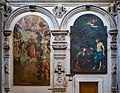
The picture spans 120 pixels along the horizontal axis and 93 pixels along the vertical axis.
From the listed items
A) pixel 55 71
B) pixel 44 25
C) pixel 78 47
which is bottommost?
pixel 55 71

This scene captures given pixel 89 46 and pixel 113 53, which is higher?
pixel 89 46

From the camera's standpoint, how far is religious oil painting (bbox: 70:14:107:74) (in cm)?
1916

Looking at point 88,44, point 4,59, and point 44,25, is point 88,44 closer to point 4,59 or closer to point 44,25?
point 44,25

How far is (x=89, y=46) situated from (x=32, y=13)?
393cm

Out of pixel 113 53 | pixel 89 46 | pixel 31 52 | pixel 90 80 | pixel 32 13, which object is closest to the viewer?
pixel 113 53

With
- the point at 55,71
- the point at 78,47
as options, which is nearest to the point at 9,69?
the point at 55,71

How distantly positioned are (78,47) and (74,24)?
1391 mm

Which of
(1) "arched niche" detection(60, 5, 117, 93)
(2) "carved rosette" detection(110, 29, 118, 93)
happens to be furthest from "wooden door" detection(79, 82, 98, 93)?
(2) "carved rosette" detection(110, 29, 118, 93)

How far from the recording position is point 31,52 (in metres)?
19.4

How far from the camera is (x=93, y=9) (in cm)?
1942

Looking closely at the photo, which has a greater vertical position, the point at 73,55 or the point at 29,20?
the point at 29,20

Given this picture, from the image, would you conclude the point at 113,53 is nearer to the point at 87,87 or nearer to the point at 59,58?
the point at 87,87

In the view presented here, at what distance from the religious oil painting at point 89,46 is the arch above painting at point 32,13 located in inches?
47.3

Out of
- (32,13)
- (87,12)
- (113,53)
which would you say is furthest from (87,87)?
(32,13)
